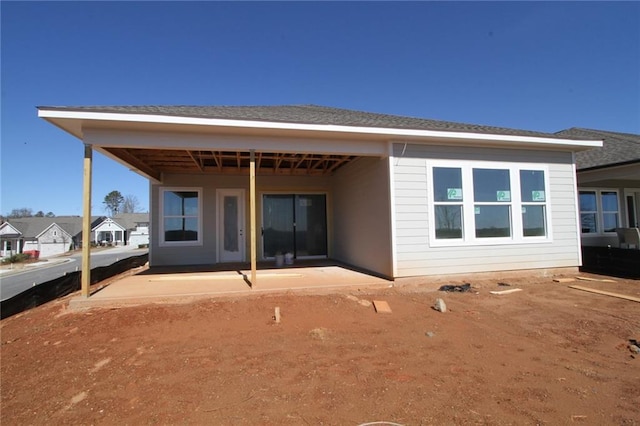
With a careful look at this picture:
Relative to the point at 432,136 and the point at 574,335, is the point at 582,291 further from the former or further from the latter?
the point at 432,136

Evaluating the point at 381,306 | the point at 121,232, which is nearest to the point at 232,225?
the point at 381,306

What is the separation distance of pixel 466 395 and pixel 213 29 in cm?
975

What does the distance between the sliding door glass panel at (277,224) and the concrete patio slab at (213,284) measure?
209 centimetres

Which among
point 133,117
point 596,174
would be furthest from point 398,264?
point 596,174

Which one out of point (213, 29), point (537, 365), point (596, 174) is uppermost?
point (213, 29)


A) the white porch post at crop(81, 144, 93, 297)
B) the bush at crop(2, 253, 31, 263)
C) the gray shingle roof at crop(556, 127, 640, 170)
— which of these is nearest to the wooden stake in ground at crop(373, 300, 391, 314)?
the white porch post at crop(81, 144, 93, 297)

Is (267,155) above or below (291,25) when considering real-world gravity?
below

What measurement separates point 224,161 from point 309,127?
3.97 m

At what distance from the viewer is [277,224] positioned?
32.9ft

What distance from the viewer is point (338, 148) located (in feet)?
21.3

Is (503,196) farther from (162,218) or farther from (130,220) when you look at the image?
(130,220)

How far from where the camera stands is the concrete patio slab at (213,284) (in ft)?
17.2

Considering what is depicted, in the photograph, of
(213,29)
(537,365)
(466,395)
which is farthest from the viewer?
(213,29)

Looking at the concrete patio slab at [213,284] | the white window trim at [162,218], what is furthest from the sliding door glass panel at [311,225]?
the white window trim at [162,218]
